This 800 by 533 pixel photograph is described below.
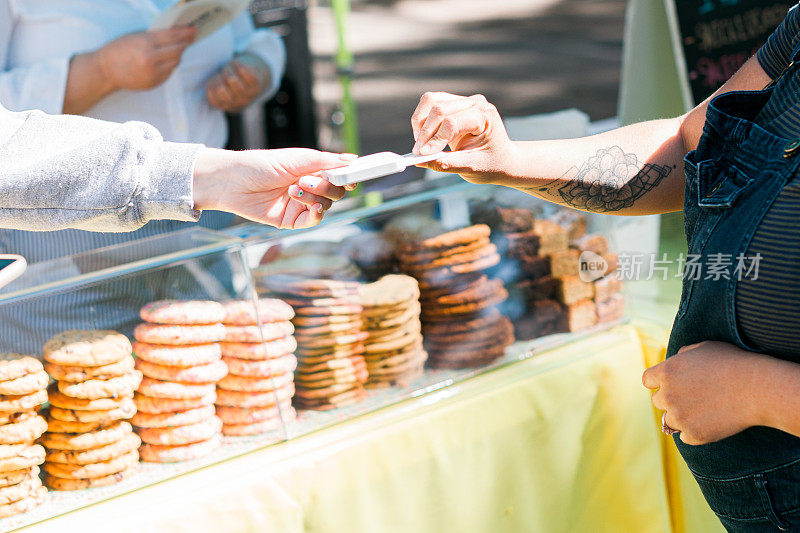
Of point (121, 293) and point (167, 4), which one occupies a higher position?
point (167, 4)

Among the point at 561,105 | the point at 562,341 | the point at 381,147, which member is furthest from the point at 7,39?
the point at 561,105

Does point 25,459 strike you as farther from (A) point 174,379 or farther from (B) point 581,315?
(B) point 581,315

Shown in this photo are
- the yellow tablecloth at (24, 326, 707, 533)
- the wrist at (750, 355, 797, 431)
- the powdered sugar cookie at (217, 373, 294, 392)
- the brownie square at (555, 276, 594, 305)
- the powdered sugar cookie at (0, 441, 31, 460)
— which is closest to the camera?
the wrist at (750, 355, 797, 431)

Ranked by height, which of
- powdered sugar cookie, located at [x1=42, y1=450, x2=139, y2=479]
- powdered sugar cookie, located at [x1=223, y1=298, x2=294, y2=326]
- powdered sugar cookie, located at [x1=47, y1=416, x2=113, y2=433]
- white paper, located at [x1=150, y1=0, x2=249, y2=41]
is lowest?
powdered sugar cookie, located at [x1=42, y1=450, x2=139, y2=479]

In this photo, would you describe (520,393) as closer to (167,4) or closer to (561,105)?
(167,4)

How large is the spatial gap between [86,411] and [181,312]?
0.95 feet

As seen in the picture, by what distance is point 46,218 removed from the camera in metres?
1.23

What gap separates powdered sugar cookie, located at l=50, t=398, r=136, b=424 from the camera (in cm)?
150

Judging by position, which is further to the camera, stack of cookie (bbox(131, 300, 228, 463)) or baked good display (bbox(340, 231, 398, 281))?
baked good display (bbox(340, 231, 398, 281))

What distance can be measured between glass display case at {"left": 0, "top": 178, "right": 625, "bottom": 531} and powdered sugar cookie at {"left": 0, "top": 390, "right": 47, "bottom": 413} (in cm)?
3

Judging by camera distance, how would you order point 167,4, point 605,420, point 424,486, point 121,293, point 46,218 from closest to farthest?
1. point 46,218
2. point 121,293
3. point 424,486
4. point 605,420
5. point 167,4

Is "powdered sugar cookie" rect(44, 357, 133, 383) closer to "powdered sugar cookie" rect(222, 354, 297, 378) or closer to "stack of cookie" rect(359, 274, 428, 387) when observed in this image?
"powdered sugar cookie" rect(222, 354, 297, 378)

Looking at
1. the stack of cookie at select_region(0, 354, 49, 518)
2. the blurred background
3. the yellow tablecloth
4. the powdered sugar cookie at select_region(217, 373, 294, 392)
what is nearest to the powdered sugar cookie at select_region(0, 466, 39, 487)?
the stack of cookie at select_region(0, 354, 49, 518)

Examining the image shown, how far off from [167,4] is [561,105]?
5.78 m
